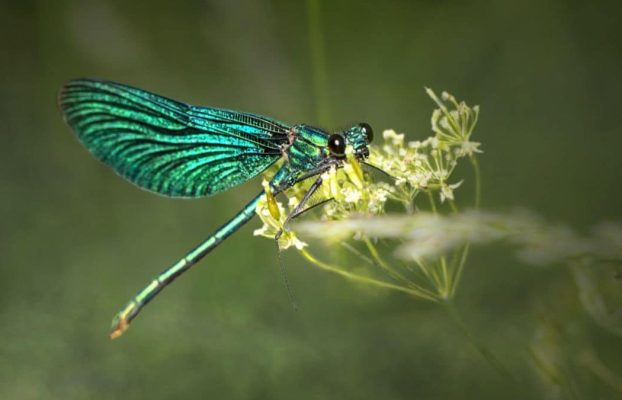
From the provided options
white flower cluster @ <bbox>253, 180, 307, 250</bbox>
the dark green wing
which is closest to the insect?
the dark green wing

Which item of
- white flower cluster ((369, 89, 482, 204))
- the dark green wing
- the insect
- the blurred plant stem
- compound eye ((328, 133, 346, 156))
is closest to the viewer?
white flower cluster ((369, 89, 482, 204))

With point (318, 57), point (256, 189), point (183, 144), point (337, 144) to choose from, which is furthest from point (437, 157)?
point (256, 189)

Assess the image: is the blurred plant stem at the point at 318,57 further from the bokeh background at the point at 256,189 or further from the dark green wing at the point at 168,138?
the dark green wing at the point at 168,138

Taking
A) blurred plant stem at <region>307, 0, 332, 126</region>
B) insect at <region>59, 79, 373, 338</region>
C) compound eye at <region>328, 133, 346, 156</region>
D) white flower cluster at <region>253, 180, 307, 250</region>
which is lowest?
white flower cluster at <region>253, 180, 307, 250</region>

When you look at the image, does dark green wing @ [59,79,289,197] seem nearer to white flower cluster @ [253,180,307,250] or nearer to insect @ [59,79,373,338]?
insect @ [59,79,373,338]

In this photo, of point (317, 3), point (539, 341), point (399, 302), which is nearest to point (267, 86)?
point (317, 3)
